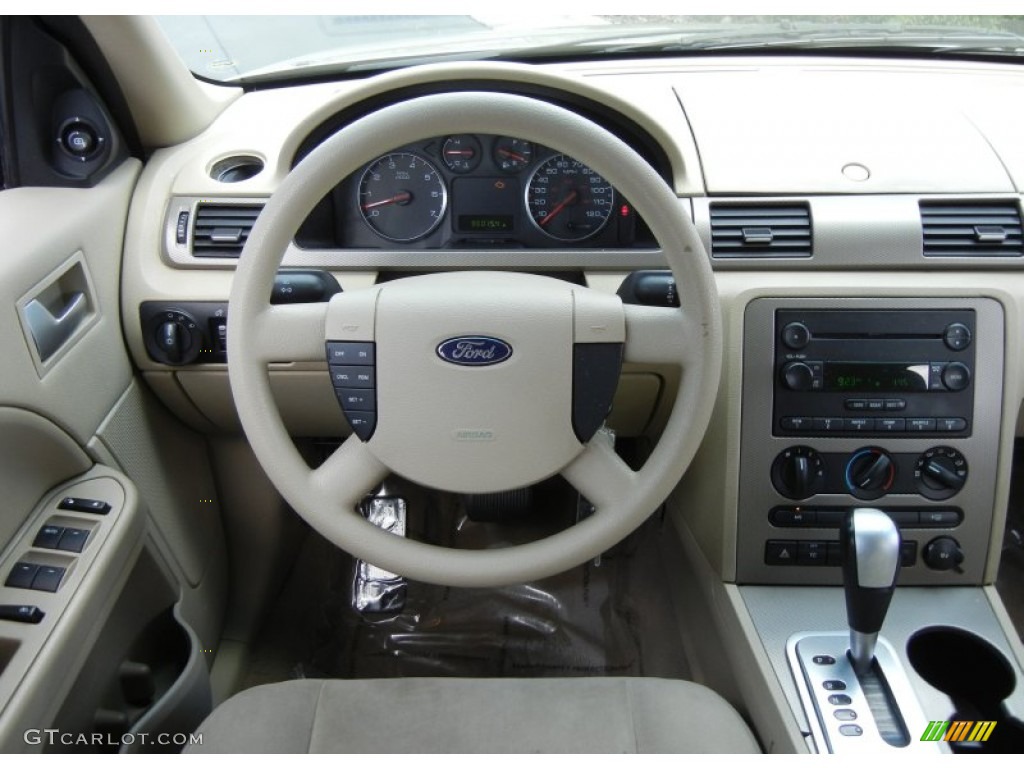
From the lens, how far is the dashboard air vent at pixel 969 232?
1.41m

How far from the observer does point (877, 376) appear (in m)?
1.31

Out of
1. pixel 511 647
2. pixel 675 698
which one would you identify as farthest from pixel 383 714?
pixel 511 647

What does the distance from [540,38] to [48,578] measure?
4.29ft

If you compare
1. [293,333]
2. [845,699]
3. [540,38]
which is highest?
[540,38]

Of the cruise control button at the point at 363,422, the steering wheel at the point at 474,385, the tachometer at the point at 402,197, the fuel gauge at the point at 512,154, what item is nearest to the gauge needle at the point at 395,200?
the tachometer at the point at 402,197

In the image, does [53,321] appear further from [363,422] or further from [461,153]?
[461,153]

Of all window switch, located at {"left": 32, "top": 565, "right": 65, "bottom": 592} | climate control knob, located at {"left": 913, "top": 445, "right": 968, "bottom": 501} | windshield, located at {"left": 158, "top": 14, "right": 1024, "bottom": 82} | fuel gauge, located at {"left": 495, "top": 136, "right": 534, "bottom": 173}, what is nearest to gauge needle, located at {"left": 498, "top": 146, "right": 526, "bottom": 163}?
fuel gauge, located at {"left": 495, "top": 136, "right": 534, "bottom": 173}

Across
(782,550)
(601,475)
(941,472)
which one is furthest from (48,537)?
(941,472)

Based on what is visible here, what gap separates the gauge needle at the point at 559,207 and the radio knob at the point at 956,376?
628mm

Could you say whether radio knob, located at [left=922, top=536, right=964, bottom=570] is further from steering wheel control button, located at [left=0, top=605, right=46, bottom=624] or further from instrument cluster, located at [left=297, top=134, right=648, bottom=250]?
steering wheel control button, located at [left=0, top=605, right=46, bottom=624]

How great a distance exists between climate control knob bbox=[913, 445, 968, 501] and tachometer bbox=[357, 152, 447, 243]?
2.80 ft

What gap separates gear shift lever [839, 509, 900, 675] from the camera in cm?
107

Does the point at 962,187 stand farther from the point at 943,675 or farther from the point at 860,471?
the point at 943,675

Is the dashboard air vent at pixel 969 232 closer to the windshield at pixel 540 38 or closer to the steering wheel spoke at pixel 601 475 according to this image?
the windshield at pixel 540 38
